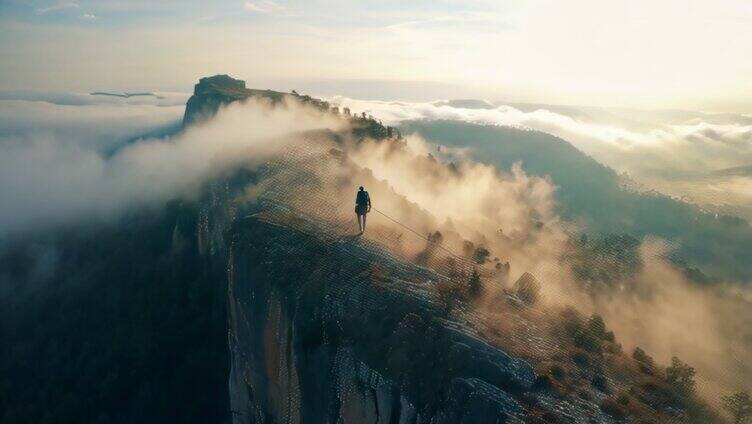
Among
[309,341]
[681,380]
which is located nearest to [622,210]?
[681,380]

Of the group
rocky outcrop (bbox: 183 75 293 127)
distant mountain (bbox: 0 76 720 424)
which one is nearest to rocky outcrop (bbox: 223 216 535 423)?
distant mountain (bbox: 0 76 720 424)

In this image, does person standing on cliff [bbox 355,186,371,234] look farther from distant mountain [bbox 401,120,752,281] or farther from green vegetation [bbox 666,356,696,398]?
distant mountain [bbox 401,120,752,281]

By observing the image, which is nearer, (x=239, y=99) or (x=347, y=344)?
(x=347, y=344)

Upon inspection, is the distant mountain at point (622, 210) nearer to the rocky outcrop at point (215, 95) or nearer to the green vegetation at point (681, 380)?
A: the rocky outcrop at point (215, 95)

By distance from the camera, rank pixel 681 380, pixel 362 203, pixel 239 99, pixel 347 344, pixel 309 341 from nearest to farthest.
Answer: pixel 681 380 → pixel 347 344 → pixel 309 341 → pixel 362 203 → pixel 239 99

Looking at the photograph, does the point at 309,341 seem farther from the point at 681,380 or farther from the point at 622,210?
the point at 622,210

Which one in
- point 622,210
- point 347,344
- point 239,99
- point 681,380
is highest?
point 239,99

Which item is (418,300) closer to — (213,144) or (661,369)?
(661,369)

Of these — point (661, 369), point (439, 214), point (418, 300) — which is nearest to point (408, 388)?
point (418, 300)

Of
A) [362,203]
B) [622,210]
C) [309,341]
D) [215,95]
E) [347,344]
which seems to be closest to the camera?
[347,344]
